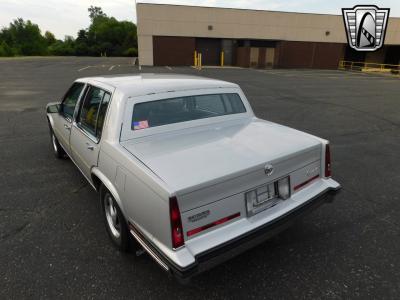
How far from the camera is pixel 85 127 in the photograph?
322 cm

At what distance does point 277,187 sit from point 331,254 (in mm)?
1021

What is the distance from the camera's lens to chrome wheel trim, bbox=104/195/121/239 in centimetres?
273

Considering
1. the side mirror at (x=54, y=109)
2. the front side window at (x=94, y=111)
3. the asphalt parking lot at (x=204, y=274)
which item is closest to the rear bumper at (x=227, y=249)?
the asphalt parking lot at (x=204, y=274)

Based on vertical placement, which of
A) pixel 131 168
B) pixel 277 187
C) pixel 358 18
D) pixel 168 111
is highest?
pixel 358 18

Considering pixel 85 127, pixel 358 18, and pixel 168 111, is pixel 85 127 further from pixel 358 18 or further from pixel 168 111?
pixel 358 18

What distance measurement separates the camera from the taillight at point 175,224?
71.7 inches

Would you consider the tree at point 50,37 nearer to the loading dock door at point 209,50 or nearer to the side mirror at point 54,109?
the loading dock door at point 209,50

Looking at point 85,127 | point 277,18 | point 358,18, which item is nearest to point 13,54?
point 277,18

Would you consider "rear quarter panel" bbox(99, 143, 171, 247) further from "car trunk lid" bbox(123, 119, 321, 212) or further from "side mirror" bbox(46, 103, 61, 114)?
"side mirror" bbox(46, 103, 61, 114)

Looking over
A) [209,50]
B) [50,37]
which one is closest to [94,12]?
[50,37]

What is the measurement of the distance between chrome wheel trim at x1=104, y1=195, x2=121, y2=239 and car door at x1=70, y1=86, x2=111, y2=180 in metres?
0.42

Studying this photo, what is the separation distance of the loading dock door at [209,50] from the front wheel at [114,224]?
30.9m

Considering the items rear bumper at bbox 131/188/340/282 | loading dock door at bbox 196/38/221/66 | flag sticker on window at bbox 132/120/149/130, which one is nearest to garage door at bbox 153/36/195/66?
loading dock door at bbox 196/38/221/66

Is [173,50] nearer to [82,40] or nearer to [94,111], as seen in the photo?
[94,111]
